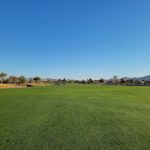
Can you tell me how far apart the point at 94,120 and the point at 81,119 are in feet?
1.94

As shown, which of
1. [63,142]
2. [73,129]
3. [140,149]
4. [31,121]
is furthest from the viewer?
[31,121]

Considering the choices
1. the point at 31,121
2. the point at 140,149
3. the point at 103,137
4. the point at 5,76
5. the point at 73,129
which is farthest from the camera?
the point at 5,76

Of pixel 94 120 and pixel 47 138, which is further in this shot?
pixel 94 120

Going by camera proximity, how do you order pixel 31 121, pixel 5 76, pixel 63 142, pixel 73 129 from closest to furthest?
pixel 63 142
pixel 73 129
pixel 31 121
pixel 5 76

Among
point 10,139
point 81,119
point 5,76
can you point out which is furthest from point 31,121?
point 5,76

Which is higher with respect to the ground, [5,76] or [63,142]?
[5,76]

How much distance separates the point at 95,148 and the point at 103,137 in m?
1.08

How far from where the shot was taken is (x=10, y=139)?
7.04 m

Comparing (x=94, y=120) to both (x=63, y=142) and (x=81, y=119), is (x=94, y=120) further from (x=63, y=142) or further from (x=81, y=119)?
(x=63, y=142)

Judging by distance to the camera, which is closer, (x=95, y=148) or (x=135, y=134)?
(x=95, y=148)

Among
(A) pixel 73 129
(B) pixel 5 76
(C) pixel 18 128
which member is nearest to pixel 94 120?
(A) pixel 73 129

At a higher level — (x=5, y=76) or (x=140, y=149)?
(x=5, y=76)

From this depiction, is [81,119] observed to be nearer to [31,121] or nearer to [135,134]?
[31,121]

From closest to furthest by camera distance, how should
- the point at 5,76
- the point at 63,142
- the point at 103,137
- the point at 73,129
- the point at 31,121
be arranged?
the point at 63,142 → the point at 103,137 → the point at 73,129 → the point at 31,121 → the point at 5,76
